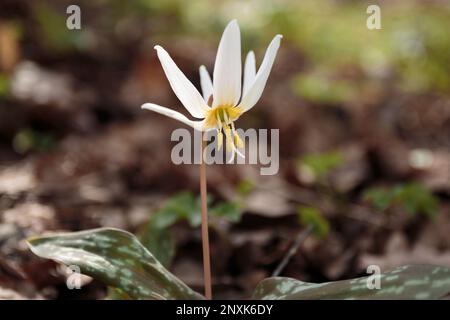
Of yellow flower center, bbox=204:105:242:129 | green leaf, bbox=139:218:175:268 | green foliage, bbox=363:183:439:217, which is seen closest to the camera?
yellow flower center, bbox=204:105:242:129

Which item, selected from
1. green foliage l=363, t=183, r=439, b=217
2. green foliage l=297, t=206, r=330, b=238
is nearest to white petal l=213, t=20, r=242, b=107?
green foliage l=297, t=206, r=330, b=238

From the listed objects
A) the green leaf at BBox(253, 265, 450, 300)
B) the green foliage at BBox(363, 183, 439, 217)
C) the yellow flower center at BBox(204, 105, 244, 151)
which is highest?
the yellow flower center at BBox(204, 105, 244, 151)

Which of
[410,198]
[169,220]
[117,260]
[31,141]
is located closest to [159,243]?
[169,220]

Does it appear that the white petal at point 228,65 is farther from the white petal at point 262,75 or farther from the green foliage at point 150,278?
the green foliage at point 150,278

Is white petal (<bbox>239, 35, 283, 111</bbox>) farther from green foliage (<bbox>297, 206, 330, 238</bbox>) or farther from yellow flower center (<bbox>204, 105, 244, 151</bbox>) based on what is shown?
green foliage (<bbox>297, 206, 330, 238</bbox>)

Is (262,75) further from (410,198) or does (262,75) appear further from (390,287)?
(410,198)

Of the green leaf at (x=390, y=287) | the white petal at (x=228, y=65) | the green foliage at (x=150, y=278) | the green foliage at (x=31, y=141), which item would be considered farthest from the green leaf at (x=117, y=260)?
the green foliage at (x=31, y=141)

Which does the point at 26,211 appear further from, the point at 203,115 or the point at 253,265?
the point at 203,115
